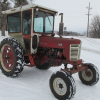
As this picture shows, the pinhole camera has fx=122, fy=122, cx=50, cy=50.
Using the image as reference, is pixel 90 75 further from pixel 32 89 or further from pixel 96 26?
pixel 96 26

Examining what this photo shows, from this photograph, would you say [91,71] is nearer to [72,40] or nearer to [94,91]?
[94,91]

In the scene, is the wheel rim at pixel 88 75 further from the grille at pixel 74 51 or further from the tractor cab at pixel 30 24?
the tractor cab at pixel 30 24

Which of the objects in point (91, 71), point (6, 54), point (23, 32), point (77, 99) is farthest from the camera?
point (6, 54)

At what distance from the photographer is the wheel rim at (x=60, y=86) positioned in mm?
2945

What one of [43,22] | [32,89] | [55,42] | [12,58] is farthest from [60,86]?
[43,22]

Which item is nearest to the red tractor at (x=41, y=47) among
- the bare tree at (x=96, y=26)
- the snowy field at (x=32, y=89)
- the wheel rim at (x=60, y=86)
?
the wheel rim at (x=60, y=86)

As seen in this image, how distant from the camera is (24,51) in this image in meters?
4.23

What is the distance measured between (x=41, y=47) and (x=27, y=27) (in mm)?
787

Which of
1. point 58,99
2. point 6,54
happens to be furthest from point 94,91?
point 6,54

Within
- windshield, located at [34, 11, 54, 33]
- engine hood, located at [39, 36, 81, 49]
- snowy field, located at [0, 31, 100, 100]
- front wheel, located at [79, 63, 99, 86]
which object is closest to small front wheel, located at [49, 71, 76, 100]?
snowy field, located at [0, 31, 100, 100]

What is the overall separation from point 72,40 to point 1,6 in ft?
54.5

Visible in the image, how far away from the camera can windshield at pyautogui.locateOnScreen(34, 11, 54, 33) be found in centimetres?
378

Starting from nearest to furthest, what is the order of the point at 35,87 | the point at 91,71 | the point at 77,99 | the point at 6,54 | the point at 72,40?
the point at 77,99
the point at 72,40
the point at 35,87
the point at 91,71
the point at 6,54

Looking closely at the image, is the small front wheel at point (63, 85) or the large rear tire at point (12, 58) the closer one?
the small front wheel at point (63, 85)
